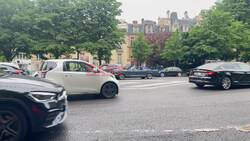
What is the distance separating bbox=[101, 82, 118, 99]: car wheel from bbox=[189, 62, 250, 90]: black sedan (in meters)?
4.91

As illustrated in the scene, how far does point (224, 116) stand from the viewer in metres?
6.66

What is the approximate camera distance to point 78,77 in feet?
31.0

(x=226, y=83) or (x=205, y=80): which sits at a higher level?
(x=205, y=80)

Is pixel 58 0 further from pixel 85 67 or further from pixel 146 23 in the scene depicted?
pixel 146 23

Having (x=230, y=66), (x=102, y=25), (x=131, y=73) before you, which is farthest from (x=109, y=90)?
(x=102, y=25)

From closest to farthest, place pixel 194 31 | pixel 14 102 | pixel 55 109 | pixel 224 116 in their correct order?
pixel 14 102
pixel 55 109
pixel 224 116
pixel 194 31

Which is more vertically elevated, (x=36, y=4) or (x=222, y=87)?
A: (x=36, y=4)

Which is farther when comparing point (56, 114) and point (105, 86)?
point (105, 86)

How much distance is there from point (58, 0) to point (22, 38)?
231 inches

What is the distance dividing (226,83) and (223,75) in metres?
0.47

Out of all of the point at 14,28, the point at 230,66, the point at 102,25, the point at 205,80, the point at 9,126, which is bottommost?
the point at 9,126

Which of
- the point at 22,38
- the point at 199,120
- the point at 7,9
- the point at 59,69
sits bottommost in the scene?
the point at 199,120

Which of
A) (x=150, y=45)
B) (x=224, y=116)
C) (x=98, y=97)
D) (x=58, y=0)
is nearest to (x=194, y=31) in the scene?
(x=150, y=45)

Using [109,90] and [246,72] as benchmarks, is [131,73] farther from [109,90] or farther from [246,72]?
[109,90]
